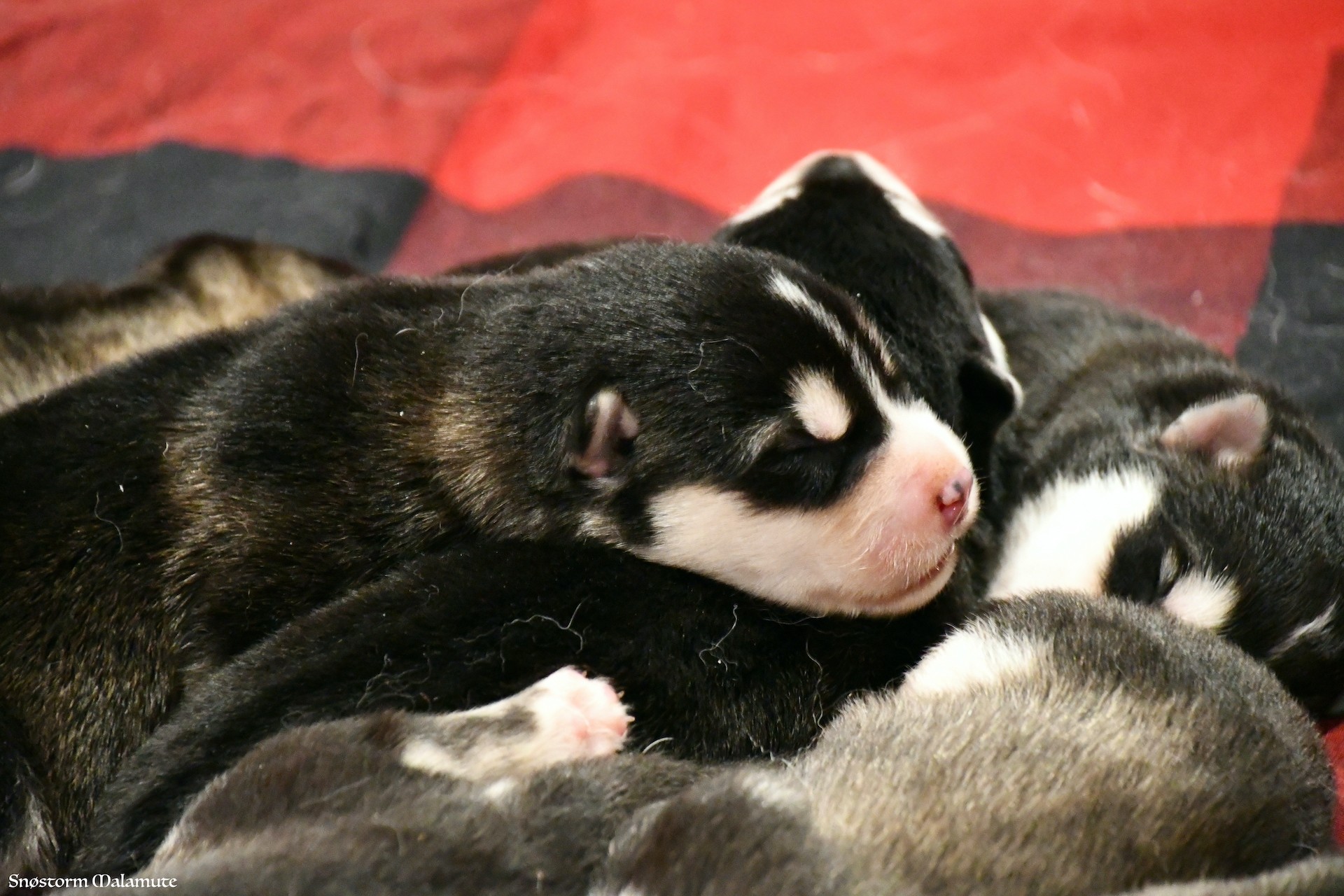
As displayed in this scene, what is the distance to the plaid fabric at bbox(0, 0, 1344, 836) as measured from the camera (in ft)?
14.3

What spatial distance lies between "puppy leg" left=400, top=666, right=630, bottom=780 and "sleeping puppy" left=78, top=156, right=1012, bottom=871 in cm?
9

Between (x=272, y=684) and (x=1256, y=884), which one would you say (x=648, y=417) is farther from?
(x=1256, y=884)

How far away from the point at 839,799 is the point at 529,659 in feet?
2.07

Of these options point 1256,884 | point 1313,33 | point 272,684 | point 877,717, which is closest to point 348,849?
point 272,684

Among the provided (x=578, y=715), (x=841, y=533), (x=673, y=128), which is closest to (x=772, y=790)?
(x=578, y=715)

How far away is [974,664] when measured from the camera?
244cm

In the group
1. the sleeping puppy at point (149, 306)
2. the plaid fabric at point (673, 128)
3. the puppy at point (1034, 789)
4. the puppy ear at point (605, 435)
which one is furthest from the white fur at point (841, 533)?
the plaid fabric at point (673, 128)

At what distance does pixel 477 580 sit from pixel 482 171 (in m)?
2.94

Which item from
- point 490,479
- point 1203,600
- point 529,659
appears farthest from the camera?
point 1203,600

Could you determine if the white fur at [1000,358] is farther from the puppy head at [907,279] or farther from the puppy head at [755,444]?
the puppy head at [755,444]

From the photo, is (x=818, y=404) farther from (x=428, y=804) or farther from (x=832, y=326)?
(x=428, y=804)

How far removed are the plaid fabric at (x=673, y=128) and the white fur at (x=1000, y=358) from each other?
105cm

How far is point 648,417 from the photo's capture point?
99.1 inches

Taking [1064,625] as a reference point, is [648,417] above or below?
above
